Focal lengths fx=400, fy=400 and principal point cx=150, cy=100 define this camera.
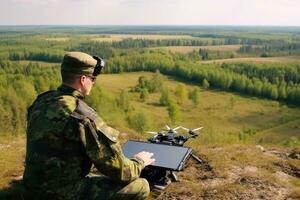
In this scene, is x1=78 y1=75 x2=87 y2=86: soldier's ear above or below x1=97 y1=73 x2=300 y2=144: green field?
above

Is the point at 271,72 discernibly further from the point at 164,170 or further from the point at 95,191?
the point at 95,191

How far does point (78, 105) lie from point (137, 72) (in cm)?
13237

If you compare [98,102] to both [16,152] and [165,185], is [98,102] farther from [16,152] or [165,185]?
[165,185]

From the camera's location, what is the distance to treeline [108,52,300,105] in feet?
346

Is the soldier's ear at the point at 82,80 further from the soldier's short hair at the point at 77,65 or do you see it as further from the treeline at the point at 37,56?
the treeline at the point at 37,56

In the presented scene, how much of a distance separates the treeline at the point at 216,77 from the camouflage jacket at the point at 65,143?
101 m

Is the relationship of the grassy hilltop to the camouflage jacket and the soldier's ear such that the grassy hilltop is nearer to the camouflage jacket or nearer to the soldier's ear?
the camouflage jacket

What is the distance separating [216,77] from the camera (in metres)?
121

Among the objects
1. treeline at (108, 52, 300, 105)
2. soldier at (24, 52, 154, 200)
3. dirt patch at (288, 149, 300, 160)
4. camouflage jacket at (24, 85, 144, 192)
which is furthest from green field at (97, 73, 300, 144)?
camouflage jacket at (24, 85, 144, 192)

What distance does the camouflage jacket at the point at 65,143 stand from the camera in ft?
18.5

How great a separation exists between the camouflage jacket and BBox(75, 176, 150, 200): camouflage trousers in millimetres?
315

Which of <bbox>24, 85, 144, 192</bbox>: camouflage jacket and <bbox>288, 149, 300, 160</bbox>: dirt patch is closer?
<bbox>24, 85, 144, 192</bbox>: camouflage jacket

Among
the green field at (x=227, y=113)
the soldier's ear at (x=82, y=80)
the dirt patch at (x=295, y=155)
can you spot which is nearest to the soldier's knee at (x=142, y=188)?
the soldier's ear at (x=82, y=80)

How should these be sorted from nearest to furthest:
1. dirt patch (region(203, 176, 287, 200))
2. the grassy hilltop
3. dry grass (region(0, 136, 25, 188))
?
1. dirt patch (region(203, 176, 287, 200))
2. the grassy hilltop
3. dry grass (region(0, 136, 25, 188))
